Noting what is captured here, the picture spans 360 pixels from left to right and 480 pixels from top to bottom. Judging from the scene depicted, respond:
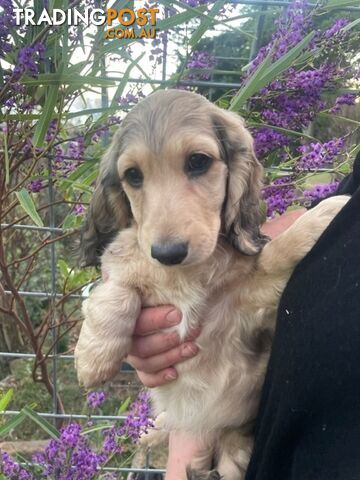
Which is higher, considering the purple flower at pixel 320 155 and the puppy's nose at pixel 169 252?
the purple flower at pixel 320 155

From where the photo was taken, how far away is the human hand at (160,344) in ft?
4.02

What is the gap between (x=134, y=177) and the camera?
124cm

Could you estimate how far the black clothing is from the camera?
2.58 ft

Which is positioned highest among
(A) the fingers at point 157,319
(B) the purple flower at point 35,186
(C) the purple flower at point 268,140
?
(C) the purple flower at point 268,140

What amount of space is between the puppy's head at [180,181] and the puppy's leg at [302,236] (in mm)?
87

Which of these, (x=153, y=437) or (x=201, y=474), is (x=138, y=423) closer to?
(x=153, y=437)

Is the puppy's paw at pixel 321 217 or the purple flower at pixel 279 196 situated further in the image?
the purple flower at pixel 279 196

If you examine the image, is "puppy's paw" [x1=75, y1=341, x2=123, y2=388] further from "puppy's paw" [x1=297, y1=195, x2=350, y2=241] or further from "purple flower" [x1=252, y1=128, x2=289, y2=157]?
"purple flower" [x1=252, y1=128, x2=289, y2=157]

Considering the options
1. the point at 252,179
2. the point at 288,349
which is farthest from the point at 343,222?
the point at 252,179

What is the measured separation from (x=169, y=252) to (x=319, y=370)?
1.19 ft

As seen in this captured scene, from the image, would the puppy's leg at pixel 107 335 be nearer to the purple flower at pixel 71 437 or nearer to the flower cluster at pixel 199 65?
the purple flower at pixel 71 437

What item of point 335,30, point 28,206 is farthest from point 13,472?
point 335,30

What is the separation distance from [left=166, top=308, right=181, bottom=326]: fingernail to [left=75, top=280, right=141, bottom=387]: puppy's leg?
0.08 m

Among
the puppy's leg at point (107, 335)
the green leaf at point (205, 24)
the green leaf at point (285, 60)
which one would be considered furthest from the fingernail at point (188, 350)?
the green leaf at point (205, 24)
